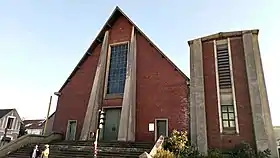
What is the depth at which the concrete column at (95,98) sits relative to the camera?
695 inches

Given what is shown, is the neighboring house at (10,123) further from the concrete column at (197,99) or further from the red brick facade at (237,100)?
the red brick facade at (237,100)

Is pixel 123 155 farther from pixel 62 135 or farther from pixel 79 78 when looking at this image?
pixel 79 78

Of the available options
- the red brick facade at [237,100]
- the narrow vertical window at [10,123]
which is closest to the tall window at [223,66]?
the red brick facade at [237,100]

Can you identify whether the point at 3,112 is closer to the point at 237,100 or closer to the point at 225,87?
the point at 225,87

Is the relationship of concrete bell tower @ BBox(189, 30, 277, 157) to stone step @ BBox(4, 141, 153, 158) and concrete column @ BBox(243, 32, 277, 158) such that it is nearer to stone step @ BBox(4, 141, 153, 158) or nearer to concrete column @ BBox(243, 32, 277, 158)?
concrete column @ BBox(243, 32, 277, 158)

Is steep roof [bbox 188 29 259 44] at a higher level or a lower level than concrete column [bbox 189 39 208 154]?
higher

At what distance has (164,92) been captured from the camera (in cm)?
1698

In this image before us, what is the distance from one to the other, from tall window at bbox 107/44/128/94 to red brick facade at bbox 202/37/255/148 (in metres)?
6.96

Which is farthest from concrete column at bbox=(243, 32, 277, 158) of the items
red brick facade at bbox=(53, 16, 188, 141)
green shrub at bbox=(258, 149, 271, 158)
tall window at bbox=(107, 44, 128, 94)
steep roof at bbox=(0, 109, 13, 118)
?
steep roof at bbox=(0, 109, 13, 118)

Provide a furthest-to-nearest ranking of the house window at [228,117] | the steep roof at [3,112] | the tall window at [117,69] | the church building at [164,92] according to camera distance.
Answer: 1. the steep roof at [3,112]
2. the tall window at [117,69]
3. the house window at [228,117]
4. the church building at [164,92]

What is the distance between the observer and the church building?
45.2 feet

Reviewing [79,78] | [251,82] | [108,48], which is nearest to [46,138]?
[79,78]

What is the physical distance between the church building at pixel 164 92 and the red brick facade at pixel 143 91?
2.7 inches

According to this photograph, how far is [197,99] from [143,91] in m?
4.60
